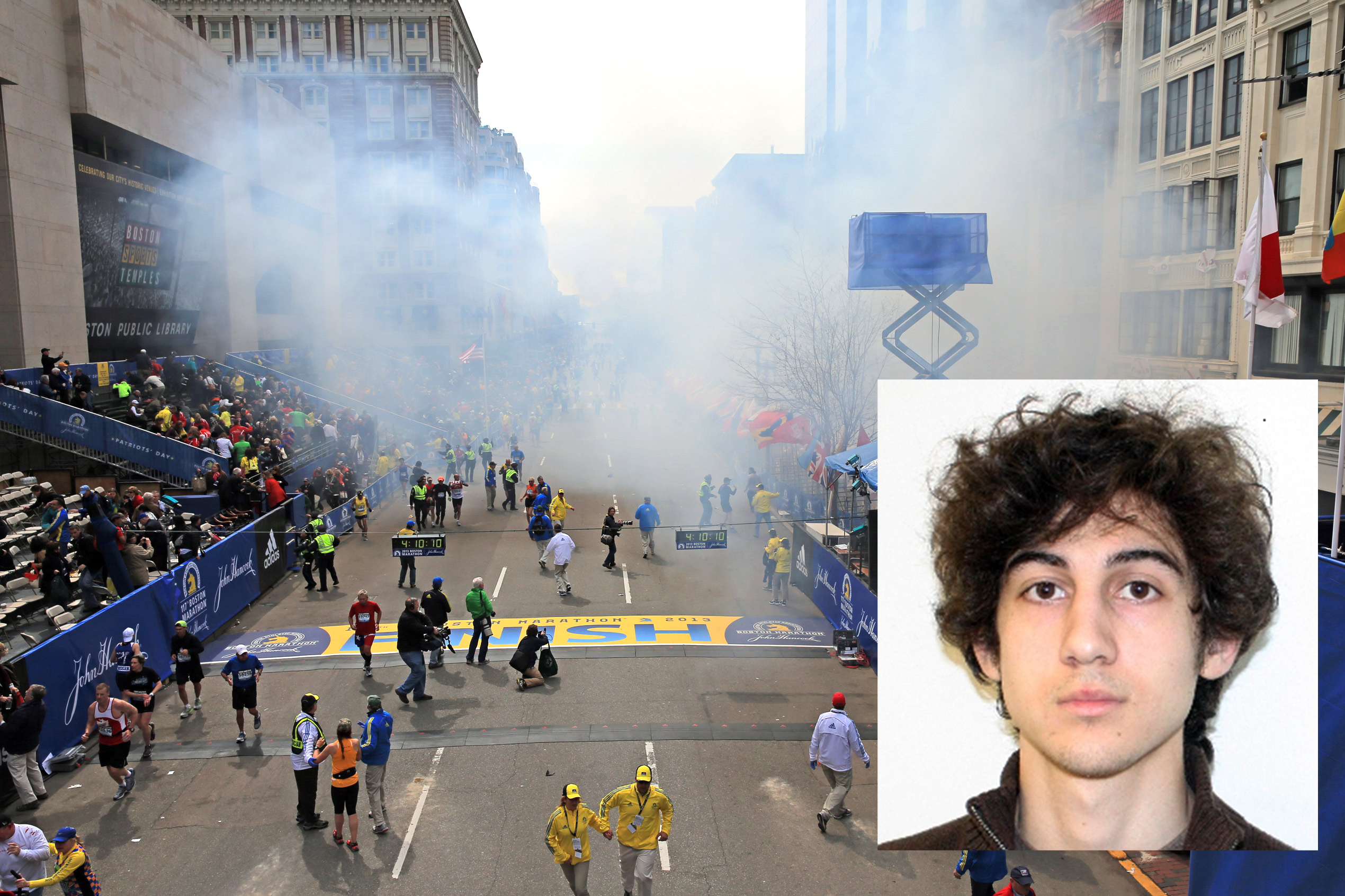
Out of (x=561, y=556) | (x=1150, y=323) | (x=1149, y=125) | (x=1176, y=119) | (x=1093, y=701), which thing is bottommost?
(x=561, y=556)

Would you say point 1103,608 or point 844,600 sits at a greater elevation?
point 1103,608

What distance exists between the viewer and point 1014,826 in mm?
3662

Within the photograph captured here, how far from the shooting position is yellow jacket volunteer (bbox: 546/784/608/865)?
5.73m

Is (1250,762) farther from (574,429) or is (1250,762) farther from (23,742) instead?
(574,429)

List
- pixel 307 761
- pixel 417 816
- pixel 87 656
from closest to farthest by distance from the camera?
pixel 307 761 < pixel 417 816 < pixel 87 656

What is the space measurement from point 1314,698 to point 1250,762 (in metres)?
0.36

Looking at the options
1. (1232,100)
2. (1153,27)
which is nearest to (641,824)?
(1232,100)

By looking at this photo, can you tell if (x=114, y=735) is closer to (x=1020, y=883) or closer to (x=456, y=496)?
(x=1020, y=883)

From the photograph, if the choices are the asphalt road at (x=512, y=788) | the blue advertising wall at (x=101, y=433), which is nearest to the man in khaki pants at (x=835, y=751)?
the asphalt road at (x=512, y=788)

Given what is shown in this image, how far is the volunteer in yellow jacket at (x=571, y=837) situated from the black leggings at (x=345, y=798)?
1696 millimetres

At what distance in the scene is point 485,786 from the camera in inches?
294

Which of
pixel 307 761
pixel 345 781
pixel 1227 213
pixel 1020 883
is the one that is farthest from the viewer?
pixel 1227 213

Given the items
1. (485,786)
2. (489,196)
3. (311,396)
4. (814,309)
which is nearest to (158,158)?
(311,396)

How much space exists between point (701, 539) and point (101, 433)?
33.5 ft
